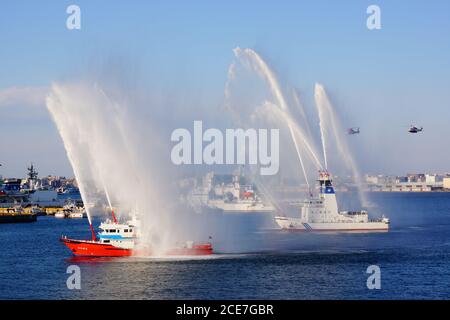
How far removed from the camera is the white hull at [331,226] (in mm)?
84625

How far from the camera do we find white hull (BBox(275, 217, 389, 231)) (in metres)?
84.6

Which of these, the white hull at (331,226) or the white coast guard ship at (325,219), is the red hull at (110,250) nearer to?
the white hull at (331,226)

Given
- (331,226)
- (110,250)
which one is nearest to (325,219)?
(331,226)

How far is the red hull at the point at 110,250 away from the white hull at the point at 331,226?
3095cm

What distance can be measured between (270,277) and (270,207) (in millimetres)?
105624

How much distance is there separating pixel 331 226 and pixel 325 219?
106 cm

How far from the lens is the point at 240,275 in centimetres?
4572

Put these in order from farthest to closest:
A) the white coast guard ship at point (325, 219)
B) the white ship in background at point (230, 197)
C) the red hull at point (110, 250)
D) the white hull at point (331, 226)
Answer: the white ship in background at point (230, 197) < the white coast guard ship at point (325, 219) < the white hull at point (331, 226) < the red hull at point (110, 250)

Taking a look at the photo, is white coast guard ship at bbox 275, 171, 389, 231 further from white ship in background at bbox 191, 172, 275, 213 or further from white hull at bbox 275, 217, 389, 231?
white ship in background at bbox 191, 172, 275, 213

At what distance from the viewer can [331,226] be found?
84750 millimetres

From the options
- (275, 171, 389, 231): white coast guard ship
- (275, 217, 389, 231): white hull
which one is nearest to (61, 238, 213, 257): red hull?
(275, 217, 389, 231): white hull

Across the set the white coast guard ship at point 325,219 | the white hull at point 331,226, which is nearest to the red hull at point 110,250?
the white hull at point 331,226
